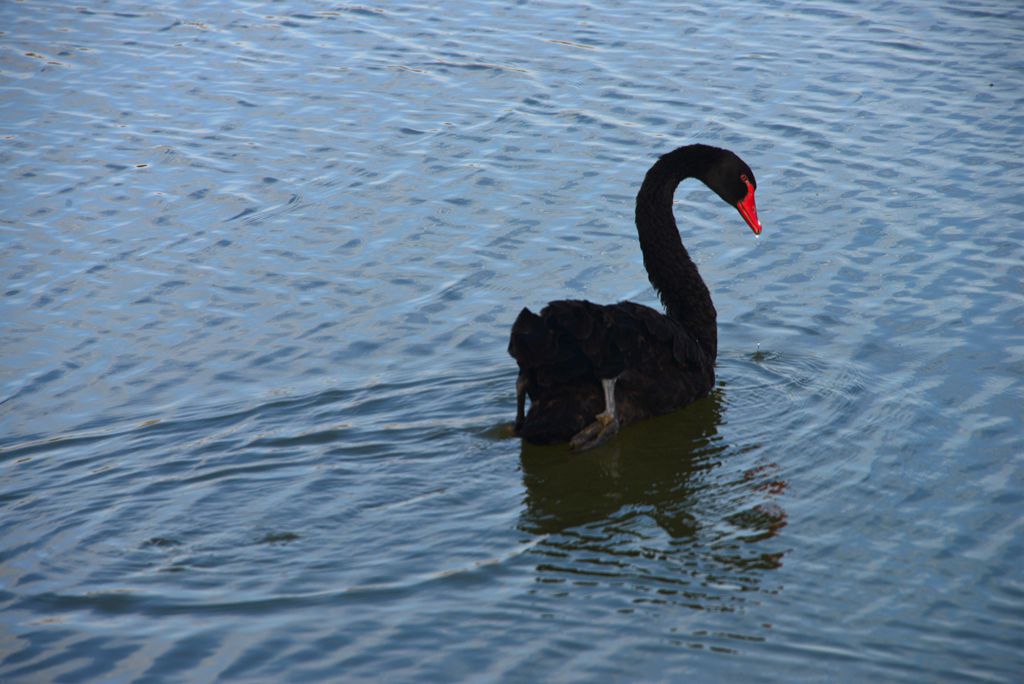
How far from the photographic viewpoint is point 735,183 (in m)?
7.85

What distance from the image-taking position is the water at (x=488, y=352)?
194 inches

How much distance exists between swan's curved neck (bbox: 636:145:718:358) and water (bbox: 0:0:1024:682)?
0.41 m

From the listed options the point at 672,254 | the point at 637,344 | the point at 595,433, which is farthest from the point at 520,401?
the point at 672,254

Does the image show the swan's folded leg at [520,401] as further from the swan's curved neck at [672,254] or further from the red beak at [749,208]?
the red beak at [749,208]

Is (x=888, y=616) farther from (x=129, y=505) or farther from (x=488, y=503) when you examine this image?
(x=129, y=505)

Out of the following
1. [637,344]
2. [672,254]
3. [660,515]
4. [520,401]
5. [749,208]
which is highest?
[749,208]

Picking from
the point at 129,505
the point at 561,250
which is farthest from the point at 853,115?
the point at 129,505

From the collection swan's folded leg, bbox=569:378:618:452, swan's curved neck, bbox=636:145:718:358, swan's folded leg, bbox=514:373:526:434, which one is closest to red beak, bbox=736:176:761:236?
swan's curved neck, bbox=636:145:718:358

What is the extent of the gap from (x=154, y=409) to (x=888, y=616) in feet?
13.4

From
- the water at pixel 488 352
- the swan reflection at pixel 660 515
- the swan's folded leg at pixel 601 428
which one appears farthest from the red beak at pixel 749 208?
the swan's folded leg at pixel 601 428

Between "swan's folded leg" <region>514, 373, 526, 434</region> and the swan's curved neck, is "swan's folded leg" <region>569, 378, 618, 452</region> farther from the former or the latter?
the swan's curved neck

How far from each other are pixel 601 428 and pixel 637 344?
475 mm

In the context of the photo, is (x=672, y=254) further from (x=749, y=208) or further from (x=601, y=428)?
(x=601, y=428)

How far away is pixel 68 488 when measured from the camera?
6.13m
